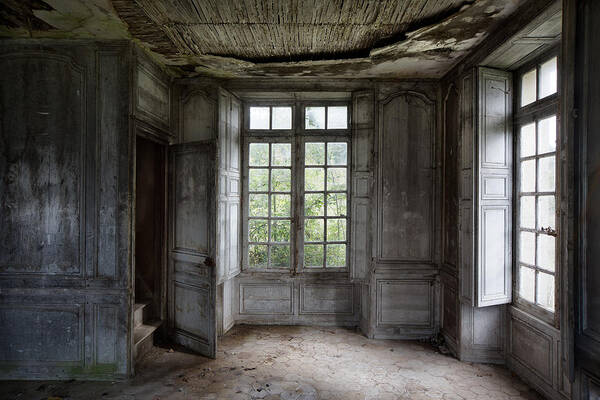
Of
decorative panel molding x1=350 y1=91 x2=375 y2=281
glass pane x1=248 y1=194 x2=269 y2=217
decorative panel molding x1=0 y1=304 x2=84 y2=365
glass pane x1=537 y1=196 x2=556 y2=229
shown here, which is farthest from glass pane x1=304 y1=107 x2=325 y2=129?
decorative panel molding x1=0 y1=304 x2=84 y2=365

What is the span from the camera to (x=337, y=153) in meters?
4.26

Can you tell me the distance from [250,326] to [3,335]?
2.38 metres

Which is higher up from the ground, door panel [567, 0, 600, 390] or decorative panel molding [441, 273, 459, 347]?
door panel [567, 0, 600, 390]

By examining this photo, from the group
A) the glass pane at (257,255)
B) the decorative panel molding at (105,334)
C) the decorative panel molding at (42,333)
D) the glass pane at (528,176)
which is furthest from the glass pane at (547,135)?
the decorative panel molding at (42,333)

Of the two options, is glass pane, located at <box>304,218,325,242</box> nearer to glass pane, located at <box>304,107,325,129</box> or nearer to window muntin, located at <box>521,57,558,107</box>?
glass pane, located at <box>304,107,325,129</box>

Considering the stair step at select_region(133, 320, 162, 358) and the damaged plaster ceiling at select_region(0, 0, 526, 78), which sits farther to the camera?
the stair step at select_region(133, 320, 162, 358)

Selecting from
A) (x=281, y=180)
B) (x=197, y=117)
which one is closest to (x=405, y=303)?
(x=281, y=180)

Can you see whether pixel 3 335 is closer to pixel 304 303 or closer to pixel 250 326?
pixel 250 326

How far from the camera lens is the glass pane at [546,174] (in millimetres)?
2680

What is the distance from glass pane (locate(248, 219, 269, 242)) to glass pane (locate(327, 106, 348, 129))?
1510mm

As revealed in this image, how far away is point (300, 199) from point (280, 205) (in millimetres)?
268

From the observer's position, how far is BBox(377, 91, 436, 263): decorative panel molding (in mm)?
3844

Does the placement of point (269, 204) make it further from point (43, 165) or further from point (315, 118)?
point (43, 165)

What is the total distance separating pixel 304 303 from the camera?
167 inches
